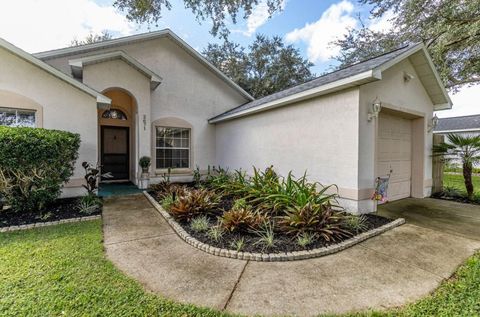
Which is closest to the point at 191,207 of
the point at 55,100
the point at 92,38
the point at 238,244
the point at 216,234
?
the point at 216,234

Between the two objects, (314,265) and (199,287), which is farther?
(314,265)

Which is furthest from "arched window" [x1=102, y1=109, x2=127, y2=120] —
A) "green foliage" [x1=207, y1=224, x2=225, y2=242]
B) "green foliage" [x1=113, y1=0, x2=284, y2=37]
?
"green foliage" [x1=207, y1=224, x2=225, y2=242]

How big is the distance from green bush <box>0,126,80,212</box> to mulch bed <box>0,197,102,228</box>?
0.58 ft

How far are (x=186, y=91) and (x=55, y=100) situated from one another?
5.13 metres

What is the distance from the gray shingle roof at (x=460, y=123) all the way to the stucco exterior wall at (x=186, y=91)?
2173 cm

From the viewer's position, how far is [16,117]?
21.1 ft

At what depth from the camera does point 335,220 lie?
15.0 feet

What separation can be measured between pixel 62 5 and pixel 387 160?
1256 centimetres

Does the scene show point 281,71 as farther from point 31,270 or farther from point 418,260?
point 31,270

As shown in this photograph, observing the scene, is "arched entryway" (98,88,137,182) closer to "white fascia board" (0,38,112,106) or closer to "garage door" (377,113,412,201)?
"white fascia board" (0,38,112,106)

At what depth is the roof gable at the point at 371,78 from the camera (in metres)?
5.09

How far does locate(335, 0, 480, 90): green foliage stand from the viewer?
8.95 m

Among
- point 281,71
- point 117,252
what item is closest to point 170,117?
point 117,252

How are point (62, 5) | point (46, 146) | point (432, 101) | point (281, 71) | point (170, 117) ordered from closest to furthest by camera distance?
1. point (46, 146)
2. point (432, 101)
3. point (62, 5)
4. point (170, 117)
5. point (281, 71)
